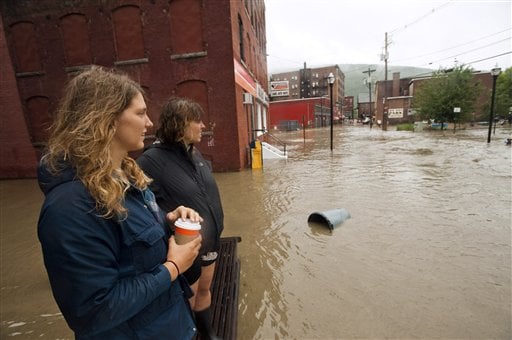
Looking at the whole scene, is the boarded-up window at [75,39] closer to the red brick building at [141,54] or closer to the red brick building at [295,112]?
the red brick building at [141,54]

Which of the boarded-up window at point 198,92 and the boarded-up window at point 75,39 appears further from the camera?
the boarded-up window at point 75,39

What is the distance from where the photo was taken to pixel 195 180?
7.55 feet

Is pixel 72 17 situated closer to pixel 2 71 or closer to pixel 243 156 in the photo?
pixel 2 71

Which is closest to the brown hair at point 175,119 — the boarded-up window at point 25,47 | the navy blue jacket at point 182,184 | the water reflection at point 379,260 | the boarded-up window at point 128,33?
the navy blue jacket at point 182,184

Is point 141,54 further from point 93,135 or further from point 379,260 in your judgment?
point 93,135

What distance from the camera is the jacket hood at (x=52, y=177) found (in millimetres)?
1079

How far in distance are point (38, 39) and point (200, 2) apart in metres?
7.48

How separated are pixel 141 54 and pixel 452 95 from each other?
1163 inches

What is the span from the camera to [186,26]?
1059cm

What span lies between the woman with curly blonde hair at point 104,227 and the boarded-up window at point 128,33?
37.8 ft

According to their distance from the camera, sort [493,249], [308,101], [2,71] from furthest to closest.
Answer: [308,101] → [2,71] → [493,249]

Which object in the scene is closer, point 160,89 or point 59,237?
point 59,237

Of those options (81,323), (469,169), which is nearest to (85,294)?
(81,323)

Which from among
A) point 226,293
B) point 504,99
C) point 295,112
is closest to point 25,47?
point 226,293
